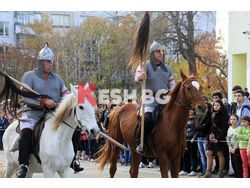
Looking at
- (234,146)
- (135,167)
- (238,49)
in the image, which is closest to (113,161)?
(135,167)

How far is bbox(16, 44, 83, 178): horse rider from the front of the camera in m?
7.04

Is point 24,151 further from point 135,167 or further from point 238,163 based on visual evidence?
point 238,163

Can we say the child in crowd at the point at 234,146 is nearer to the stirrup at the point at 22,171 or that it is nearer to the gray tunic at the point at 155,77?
the gray tunic at the point at 155,77

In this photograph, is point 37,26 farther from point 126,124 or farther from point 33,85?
point 33,85

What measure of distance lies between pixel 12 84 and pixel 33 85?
33 cm

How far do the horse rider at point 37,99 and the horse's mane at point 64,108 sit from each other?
0.32 meters

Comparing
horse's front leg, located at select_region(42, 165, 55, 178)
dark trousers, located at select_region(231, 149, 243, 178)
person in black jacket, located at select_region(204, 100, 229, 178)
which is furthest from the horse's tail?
horse's front leg, located at select_region(42, 165, 55, 178)

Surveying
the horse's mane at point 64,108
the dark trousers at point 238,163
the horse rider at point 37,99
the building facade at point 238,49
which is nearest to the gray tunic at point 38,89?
the horse rider at point 37,99

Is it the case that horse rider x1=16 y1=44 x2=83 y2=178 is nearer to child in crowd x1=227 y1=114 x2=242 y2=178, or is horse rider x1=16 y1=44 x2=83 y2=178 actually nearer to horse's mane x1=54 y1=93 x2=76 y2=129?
horse's mane x1=54 y1=93 x2=76 y2=129

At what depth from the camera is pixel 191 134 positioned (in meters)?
11.3

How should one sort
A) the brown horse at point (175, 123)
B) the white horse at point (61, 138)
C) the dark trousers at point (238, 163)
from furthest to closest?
1. the dark trousers at point (238, 163)
2. the brown horse at point (175, 123)
3. the white horse at point (61, 138)

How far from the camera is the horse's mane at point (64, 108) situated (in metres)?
6.79
